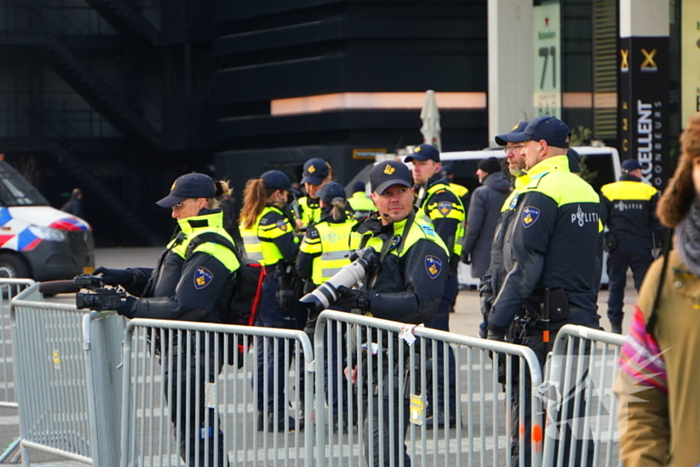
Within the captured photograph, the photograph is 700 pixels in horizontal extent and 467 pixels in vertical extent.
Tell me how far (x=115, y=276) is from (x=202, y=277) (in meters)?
0.62

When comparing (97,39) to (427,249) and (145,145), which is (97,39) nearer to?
(145,145)

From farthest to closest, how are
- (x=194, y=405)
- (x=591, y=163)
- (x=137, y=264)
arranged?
(x=137, y=264), (x=591, y=163), (x=194, y=405)

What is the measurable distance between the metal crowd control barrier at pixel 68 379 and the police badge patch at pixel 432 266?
1.59 meters

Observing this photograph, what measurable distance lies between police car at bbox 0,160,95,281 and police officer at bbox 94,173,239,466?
10.9 m

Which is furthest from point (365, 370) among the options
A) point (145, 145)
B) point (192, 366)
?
point (145, 145)

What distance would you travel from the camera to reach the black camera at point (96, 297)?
17.4 ft

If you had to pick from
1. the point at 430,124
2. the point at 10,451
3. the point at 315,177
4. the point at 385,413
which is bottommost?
the point at 10,451

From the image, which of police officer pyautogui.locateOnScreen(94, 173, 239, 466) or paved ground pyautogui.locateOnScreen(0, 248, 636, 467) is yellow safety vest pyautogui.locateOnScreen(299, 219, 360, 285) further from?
paved ground pyautogui.locateOnScreen(0, 248, 636, 467)

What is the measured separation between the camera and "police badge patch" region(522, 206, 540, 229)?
5.48m

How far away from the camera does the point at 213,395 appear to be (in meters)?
4.98

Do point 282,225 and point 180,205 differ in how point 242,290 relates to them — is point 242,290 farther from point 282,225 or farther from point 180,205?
point 282,225

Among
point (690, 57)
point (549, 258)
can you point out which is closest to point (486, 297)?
point (549, 258)

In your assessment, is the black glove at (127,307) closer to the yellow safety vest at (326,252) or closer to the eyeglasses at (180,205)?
the eyeglasses at (180,205)

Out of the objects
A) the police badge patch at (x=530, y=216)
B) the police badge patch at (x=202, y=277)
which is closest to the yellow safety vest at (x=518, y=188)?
the police badge patch at (x=530, y=216)
